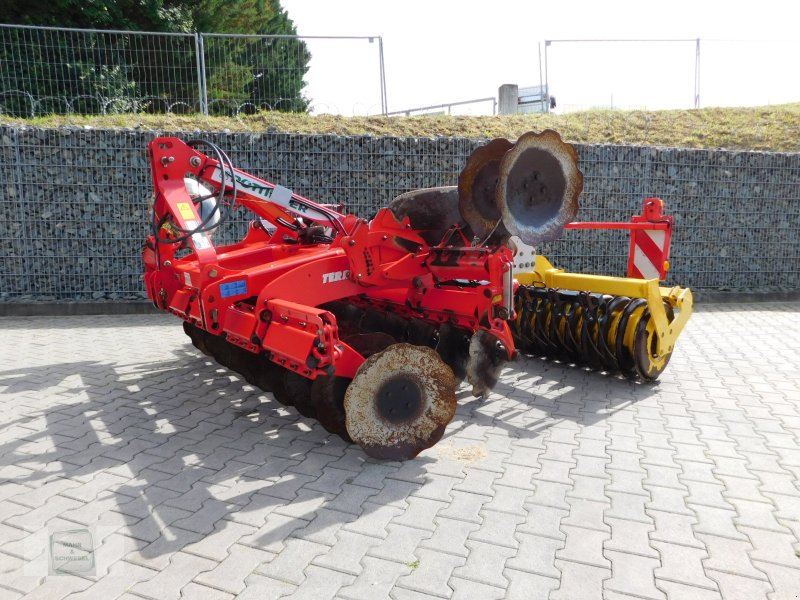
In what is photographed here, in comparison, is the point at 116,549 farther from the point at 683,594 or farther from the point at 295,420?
the point at 683,594

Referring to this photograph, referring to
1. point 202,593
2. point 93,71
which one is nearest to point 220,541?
point 202,593

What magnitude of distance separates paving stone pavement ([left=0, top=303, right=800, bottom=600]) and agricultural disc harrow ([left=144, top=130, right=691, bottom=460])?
0.31 meters

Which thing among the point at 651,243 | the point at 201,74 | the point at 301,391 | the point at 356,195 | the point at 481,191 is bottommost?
the point at 301,391

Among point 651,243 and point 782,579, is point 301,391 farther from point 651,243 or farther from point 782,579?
point 651,243

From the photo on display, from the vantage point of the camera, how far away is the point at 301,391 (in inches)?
176

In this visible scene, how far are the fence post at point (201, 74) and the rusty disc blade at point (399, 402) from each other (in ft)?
26.8

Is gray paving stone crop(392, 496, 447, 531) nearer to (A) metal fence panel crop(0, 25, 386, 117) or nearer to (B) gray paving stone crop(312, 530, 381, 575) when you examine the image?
(B) gray paving stone crop(312, 530, 381, 575)

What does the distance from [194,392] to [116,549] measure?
2.48 metres

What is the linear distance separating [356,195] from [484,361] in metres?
4.85

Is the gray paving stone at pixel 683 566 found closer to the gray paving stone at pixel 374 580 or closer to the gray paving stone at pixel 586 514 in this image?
the gray paving stone at pixel 586 514

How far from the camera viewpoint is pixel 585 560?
293cm

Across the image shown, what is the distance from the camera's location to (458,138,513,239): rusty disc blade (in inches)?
181

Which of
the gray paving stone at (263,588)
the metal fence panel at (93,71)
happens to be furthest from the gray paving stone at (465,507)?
the metal fence panel at (93,71)

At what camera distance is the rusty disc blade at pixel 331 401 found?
4062 millimetres
